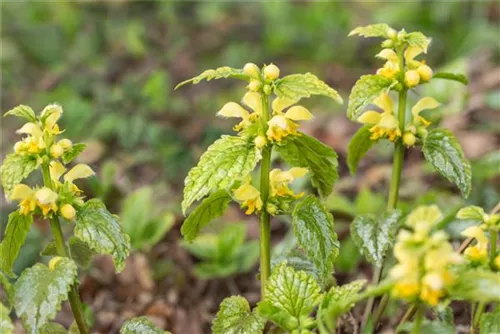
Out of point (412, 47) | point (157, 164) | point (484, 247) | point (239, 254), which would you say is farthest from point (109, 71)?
point (484, 247)

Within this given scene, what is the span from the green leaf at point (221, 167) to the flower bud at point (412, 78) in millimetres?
374

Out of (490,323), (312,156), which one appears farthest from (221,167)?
(490,323)

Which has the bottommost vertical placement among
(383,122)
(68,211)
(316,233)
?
(316,233)

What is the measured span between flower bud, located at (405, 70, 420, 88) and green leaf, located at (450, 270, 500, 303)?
1.58 ft

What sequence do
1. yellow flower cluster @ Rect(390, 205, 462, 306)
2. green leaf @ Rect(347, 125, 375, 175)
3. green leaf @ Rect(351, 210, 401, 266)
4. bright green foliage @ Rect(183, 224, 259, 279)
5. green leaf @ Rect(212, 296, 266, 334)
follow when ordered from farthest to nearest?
bright green foliage @ Rect(183, 224, 259, 279), green leaf @ Rect(347, 125, 375, 175), green leaf @ Rect(351, 210, 401, 266), green leaf @ Rect(212, 296, 266, 334), yellow flower cluster @ Rect(390, 205, 462, 306)

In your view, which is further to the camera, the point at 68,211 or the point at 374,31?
the point at 374,31

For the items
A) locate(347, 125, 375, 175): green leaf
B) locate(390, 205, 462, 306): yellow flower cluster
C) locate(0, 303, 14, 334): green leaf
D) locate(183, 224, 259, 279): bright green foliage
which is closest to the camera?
locate(390, 205, 462, 306): yellow flower cluster

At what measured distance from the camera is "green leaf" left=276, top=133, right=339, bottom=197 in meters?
1.54

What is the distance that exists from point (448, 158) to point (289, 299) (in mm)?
483

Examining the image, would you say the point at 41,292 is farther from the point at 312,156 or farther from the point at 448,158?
the point at 448,158

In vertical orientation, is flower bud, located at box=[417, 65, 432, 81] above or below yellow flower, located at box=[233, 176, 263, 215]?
above

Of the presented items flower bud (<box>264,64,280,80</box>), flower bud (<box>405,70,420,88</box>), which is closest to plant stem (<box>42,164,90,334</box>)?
flower bud (<box>264,64,280,80</box>)

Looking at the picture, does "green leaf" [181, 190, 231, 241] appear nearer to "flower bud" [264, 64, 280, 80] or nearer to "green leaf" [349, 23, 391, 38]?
"flower bud" [264, 64, 280, 80]

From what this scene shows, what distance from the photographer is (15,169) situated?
4.51 feet
